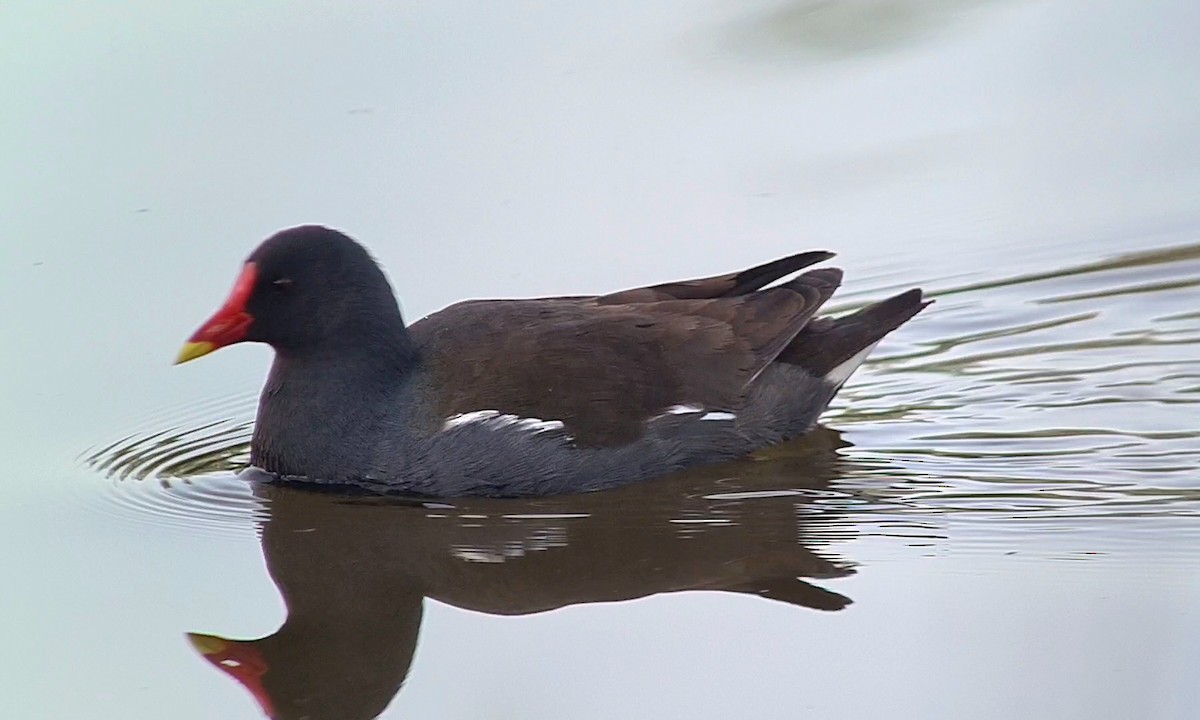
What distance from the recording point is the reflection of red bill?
4.80 meters

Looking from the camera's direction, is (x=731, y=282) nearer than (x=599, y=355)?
No

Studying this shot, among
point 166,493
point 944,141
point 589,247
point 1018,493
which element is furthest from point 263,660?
point 944,141

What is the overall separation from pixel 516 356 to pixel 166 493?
49.6 inches

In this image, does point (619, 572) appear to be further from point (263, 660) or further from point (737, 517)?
point (263, 660)

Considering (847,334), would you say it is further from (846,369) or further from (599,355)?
(599,355)

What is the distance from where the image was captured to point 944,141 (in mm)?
8391

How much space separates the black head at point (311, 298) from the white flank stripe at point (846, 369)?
1567mm

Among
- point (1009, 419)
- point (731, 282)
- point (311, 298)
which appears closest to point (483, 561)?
point (311, 298)

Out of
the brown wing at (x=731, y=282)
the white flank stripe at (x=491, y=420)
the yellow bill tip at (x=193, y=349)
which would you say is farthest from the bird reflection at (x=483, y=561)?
the brown wing at (x=731, y=282)

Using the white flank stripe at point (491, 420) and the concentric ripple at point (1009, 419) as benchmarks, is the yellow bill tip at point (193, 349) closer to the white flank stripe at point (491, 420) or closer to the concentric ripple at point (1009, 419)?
the concentric ripple at point (1009, 419)

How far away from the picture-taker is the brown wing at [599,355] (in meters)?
6.14

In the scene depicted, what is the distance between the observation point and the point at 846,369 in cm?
680

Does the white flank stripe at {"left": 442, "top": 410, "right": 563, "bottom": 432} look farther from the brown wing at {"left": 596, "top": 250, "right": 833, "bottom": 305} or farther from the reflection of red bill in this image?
the reflection of red bill

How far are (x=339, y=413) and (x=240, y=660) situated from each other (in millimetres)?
1327
